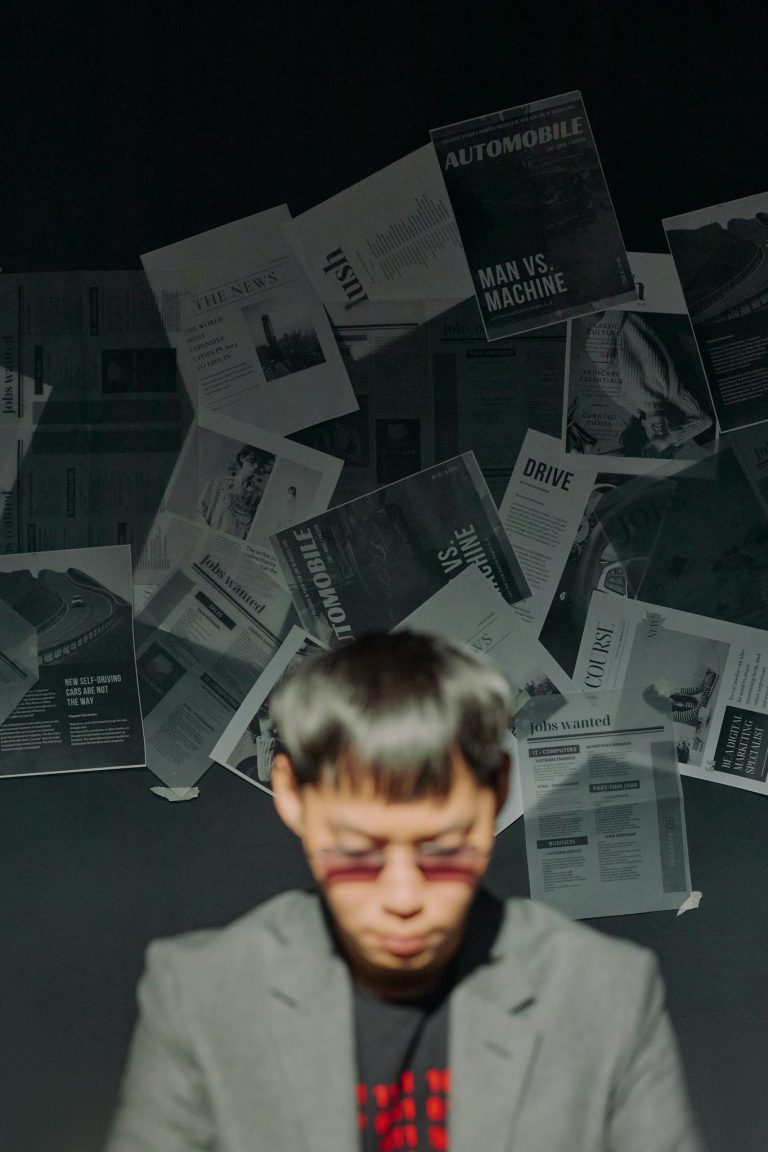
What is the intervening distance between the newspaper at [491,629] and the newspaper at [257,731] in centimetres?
18

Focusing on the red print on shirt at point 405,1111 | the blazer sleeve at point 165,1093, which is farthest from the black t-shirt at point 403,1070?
the blazer sleeve at point 165,1093

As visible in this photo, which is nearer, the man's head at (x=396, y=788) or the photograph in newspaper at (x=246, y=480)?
the man's head at (x=396, y=788)

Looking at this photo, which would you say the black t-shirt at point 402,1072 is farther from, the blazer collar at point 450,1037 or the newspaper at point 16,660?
the newspaper at point 16,660

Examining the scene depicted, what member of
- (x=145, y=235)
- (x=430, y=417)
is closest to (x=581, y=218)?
(x=430, y=417)

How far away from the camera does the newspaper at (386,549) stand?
1851 mm

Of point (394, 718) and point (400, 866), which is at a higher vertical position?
point (394, 718)

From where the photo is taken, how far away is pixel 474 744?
88cm

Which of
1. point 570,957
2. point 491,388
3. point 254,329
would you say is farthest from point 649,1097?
point 254,329

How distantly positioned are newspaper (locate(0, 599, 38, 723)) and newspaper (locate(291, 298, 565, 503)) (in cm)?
54

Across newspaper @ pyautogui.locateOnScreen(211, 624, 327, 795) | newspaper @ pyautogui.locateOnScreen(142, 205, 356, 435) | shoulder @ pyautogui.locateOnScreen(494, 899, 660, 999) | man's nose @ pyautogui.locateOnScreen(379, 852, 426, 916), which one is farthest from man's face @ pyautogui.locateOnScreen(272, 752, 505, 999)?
newspaper @ pyautogui.locateOnScreen(142, 205, 356, 435)

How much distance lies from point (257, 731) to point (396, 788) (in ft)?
3.34

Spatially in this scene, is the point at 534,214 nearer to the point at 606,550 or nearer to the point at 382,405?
the point at 382,405

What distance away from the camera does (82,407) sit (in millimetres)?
1821

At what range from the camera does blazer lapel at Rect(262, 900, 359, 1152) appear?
898mm
